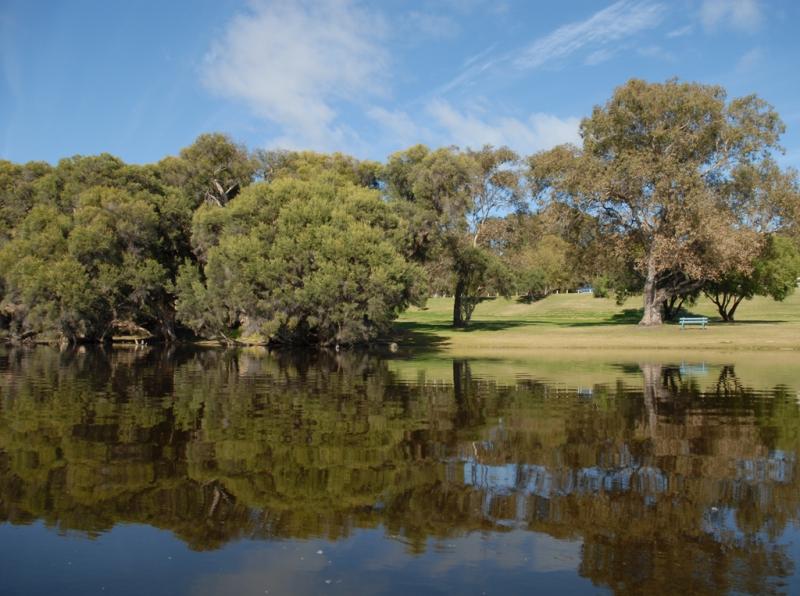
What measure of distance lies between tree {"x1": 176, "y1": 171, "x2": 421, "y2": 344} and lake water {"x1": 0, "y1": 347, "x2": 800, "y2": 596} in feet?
72.1

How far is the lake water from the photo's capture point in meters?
8.00

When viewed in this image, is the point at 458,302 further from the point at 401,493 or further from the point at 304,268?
the point at 401,493

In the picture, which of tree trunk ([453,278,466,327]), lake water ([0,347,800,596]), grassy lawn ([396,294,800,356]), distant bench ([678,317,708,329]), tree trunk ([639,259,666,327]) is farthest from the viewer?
tree trunk ([453,278,466,327])

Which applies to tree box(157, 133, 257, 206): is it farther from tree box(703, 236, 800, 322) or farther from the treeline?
tree box(703, 236, 800, 322)

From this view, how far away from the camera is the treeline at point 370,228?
45938 mm

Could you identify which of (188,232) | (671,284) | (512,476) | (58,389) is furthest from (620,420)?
(188,232)

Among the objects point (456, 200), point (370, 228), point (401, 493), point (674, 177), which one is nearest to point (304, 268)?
point (370, 228)

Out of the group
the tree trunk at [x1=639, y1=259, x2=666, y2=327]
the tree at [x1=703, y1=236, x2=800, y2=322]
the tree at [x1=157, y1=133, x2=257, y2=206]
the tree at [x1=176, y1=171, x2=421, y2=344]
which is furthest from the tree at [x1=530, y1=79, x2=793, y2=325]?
the tree at [x1=157, y1=133, x2=257, y2=206]

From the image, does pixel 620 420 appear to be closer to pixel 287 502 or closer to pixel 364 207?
pixel 287 502

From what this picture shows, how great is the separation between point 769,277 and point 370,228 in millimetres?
38822

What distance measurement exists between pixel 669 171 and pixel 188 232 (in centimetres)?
3799

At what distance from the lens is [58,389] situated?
2414 cm

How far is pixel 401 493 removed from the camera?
36.3 ft

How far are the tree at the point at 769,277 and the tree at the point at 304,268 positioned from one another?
31740mm
